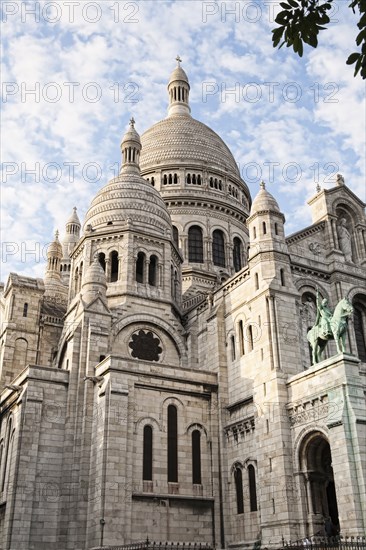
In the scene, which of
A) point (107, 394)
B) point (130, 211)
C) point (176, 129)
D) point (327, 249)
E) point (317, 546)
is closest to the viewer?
point (317, 546)

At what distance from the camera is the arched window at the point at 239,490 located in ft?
96.1

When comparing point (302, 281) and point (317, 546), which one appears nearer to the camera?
point (317, 546)

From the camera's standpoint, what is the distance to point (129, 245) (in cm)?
3794

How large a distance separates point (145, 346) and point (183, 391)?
201 inches

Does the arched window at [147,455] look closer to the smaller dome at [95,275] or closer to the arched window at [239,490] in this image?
the arched window at [239,490]

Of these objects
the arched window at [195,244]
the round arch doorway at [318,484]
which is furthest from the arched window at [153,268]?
the round arch doorway at [318,484]

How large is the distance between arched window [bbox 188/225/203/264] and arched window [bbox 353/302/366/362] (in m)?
18.1

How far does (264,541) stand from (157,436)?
7066 mm

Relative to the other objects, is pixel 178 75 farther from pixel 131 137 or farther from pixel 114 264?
pixel 114 264

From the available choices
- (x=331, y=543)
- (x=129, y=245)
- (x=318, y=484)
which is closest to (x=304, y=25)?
(x=331, y=543)

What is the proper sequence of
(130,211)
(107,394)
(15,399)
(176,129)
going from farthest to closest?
(176,129) → (130,211) → (15,399) → (107,394)

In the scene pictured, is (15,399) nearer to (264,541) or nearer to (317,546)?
(264,541)

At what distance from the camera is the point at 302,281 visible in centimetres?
3241

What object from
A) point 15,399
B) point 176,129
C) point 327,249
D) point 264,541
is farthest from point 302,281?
point 176,129
